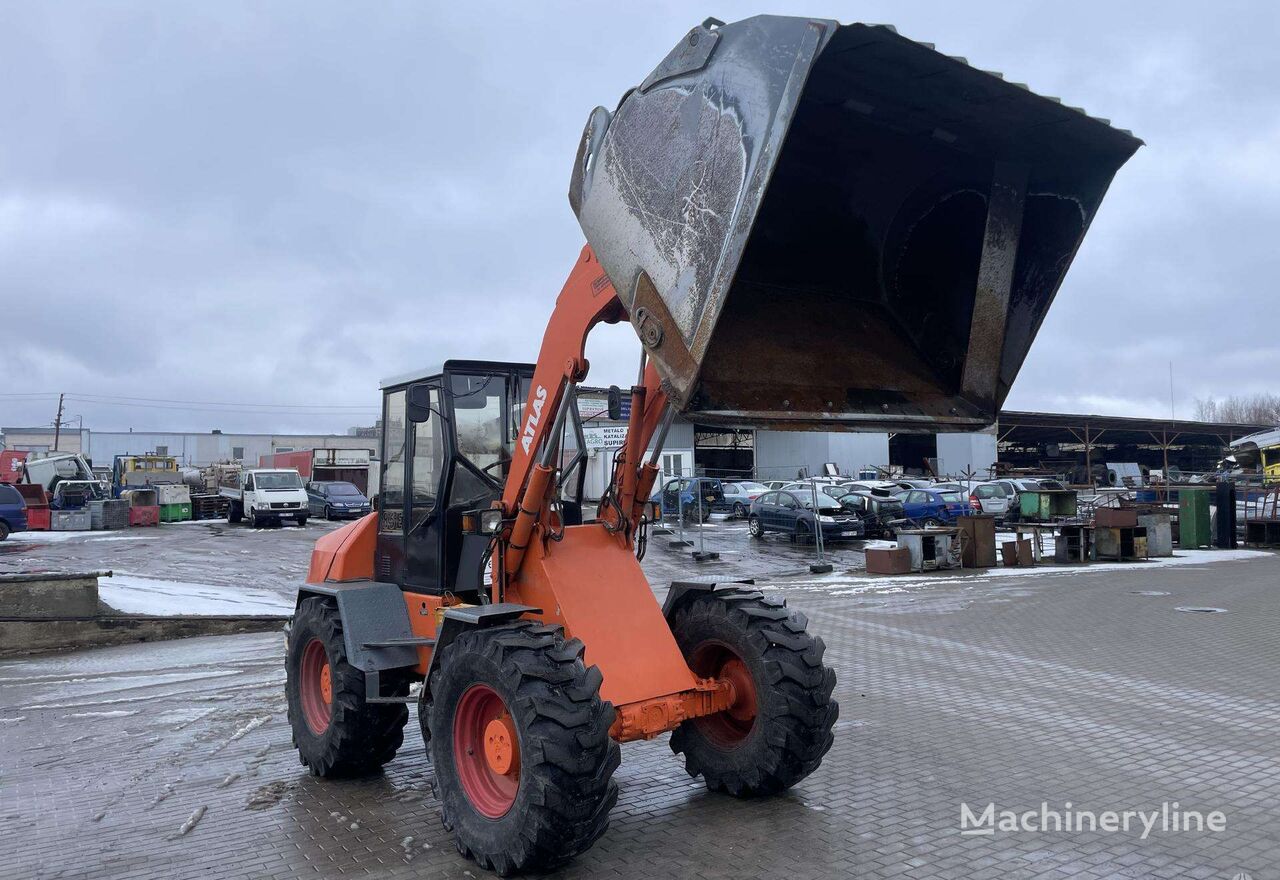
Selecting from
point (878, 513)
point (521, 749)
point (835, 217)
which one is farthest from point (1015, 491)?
point (521, 749)

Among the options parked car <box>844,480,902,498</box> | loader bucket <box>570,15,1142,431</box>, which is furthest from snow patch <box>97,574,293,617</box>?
parked car <box>844,480,902,498</box>

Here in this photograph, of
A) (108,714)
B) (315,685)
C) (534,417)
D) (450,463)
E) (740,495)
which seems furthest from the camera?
(740,495)

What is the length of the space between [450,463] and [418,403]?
0.51 metres

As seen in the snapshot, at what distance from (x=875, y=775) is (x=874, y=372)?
8.91 ft

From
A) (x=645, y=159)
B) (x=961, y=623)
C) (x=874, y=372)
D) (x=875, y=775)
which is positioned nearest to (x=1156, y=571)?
(x=961, y=623)

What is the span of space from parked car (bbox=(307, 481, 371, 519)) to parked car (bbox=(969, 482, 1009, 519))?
2129cm

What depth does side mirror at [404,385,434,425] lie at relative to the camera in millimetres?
5658

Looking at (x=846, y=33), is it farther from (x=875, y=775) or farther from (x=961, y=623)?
(x=961, y=623)

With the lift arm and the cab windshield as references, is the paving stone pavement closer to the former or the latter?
the lift arm

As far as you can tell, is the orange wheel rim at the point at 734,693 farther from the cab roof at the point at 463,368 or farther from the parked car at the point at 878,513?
the parked car at the point at 878,513

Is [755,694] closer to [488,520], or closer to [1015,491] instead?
[488,520]

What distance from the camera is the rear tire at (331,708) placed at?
5.67 metres

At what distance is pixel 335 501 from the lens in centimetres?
3497

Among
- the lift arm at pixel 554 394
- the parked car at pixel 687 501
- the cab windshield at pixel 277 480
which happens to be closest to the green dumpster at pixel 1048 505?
the parked car at pixel 687 501
